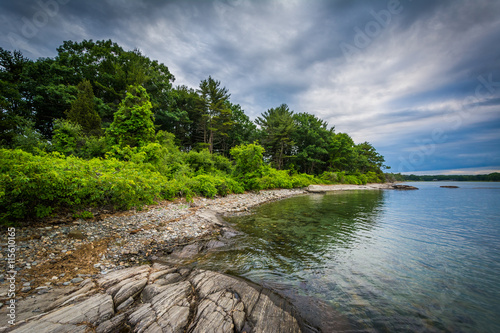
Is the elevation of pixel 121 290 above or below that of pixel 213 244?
above

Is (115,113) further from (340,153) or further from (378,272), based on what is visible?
(340,153)

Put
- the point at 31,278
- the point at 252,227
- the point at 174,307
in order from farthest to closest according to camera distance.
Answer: the point at 252,227, the point at 31,278, the point at 174,307

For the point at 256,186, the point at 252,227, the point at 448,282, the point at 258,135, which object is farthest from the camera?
the point at 258,135

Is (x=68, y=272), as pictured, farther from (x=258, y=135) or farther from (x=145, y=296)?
(x=258, y=135)

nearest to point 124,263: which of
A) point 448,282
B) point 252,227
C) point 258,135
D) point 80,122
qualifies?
point 252,227

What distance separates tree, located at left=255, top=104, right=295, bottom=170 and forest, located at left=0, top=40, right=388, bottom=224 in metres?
0.25

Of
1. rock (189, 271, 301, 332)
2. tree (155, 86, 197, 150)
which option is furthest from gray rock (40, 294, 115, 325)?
tree (155, 86, 197, 150)

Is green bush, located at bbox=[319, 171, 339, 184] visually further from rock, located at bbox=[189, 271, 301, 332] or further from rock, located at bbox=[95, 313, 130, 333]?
rock, located at bbox=[95, 313, 130, 333]

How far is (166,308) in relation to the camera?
10.3 feet

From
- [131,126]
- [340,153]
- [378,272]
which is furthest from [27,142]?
[340,153]

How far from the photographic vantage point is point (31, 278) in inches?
147

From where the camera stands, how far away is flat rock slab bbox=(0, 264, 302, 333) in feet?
9.06

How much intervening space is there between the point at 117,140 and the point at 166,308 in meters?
15.2

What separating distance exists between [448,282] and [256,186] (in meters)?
17.2
